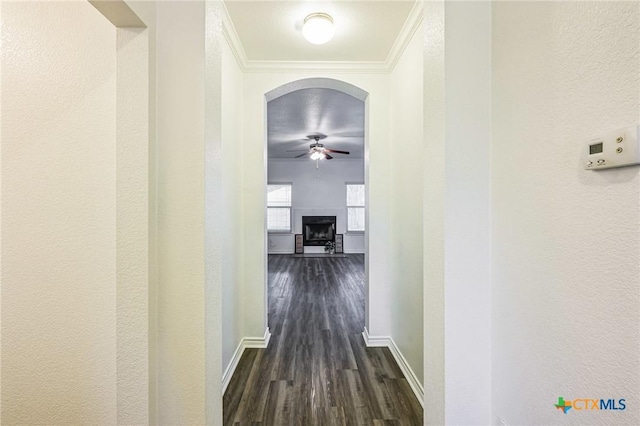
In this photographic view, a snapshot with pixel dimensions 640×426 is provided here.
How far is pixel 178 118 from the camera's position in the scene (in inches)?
48.4

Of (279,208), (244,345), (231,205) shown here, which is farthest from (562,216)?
(279,208)

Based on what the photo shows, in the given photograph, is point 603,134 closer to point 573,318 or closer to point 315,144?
point 573,318

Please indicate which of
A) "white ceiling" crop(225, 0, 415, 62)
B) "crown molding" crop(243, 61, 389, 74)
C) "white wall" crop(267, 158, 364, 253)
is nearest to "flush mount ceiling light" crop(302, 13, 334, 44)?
"white ceiling" crop(225, 0, 415, 62)

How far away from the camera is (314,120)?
198 inches

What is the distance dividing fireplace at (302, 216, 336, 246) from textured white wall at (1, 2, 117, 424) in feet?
25.0

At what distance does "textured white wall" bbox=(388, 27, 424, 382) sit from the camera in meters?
2.12

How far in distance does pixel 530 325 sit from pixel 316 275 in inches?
209

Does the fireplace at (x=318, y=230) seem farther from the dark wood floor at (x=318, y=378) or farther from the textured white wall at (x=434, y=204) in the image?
the textured white wall at (x=434, y=204)

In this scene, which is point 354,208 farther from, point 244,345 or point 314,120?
point 244,345

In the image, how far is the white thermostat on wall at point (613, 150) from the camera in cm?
69

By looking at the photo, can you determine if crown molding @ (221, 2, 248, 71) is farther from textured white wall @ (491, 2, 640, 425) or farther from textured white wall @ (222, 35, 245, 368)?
textured white wall @ (491, 2, 640, 425)

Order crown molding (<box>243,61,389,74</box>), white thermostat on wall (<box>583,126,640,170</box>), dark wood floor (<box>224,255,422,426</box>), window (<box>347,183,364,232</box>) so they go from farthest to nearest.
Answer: window (<box>347,183,364,232</box>)
crown molding (<box>243,61,389,74</box>)
dark wood floor (<box>224,255,422,426</box>)
white thermostat on wall (<box>583,126,640,170</box>)

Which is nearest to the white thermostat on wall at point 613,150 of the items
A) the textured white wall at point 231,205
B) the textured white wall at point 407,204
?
the textured white wall at point 407,204

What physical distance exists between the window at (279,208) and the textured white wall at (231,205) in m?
6.13
